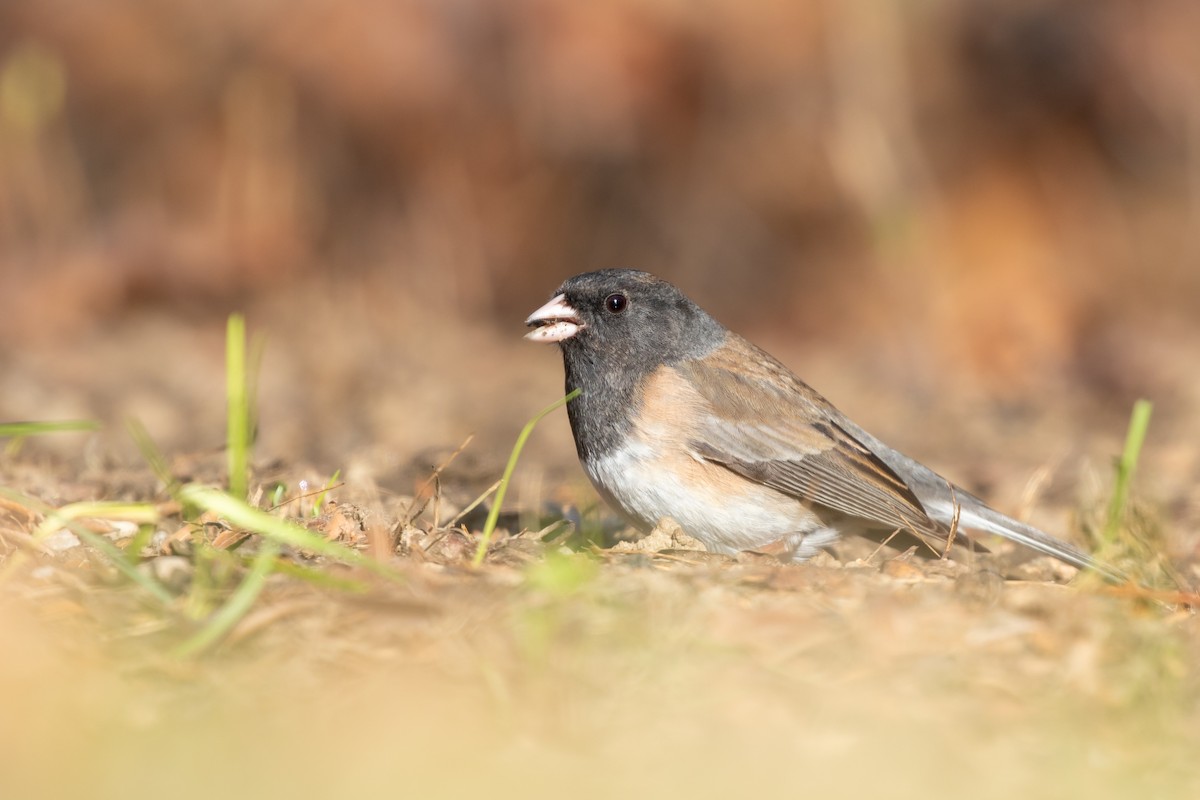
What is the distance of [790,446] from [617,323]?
0.61 meters

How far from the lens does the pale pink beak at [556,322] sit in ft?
12.6

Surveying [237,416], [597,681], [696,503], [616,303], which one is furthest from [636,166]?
[597,681]

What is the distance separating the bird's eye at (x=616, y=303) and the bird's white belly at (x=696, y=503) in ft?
1.67

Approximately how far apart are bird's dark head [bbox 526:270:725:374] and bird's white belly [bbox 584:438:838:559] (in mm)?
382

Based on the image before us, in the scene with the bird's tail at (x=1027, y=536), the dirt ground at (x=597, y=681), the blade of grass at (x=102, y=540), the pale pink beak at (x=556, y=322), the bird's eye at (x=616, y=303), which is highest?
the bird's eye at (x=616, y=303)

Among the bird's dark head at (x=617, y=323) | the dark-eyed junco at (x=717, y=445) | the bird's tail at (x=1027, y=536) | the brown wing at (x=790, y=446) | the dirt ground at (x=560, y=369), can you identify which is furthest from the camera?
the bird's dark head at (x=617, y=323)

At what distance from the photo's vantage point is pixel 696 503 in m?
3.47

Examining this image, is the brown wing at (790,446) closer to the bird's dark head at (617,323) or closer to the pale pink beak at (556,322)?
the bird's dark head at (617,323)

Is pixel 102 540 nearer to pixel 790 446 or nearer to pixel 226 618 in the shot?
pixel 226 618

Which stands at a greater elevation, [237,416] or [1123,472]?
[237,416]

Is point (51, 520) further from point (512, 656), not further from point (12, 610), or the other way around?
point (512, 656)

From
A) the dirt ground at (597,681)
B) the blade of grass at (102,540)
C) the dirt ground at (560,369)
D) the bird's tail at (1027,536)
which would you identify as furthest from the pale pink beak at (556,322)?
the blade of grass at (102,540)

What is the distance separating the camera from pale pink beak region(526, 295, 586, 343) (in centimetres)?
384

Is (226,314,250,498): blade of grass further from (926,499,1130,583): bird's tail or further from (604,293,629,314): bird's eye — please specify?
(926,499,1130,583): bird's tail
